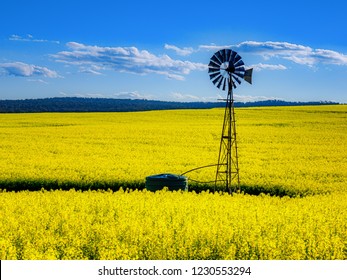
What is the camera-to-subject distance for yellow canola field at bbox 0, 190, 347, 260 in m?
7.19

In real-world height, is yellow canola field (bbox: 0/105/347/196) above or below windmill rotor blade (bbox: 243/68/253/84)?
below

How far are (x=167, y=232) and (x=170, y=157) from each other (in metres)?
18.9

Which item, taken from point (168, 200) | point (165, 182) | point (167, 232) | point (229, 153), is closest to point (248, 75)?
point (229, 153)

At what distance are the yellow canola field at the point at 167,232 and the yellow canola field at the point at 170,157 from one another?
318 inches

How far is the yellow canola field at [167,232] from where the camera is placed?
23.6 feet

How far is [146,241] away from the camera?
7645 mm

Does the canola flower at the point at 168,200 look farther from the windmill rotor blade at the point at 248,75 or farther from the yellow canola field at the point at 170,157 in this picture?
the windmill rotor blade at the point at 248,75

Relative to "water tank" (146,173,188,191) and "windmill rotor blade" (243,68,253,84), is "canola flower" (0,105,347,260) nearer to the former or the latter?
"water tank" (146,173,188,191)

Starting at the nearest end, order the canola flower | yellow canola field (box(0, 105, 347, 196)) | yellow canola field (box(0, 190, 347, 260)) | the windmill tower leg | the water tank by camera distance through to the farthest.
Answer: yellow canola field (box(0, 190, 347, 260))
the canola flower
the water tank
the windmill tower leg
yellow canola field (box(0, 105, 347, 196))

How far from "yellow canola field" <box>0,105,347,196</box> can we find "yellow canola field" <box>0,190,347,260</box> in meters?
8.07

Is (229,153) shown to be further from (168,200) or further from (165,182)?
(168,200)

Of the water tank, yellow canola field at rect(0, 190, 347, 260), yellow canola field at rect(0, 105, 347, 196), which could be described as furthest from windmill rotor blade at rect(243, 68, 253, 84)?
yellow canola field at rect(0, 190, 347, 260)
